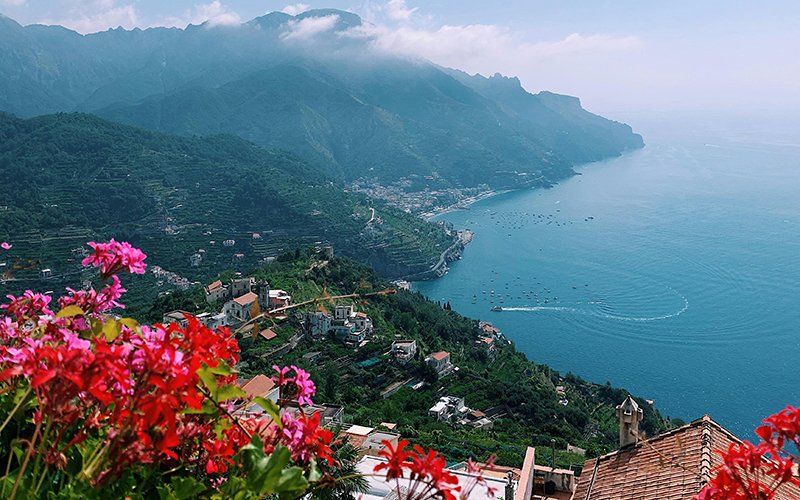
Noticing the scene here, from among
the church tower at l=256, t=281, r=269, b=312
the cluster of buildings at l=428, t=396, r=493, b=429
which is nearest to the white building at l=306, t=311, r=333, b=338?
the church tower at l=256, t=281, r=269, b=312

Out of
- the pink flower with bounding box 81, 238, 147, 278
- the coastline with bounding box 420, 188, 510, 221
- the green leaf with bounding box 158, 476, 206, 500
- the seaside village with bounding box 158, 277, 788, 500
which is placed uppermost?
the pink flower with bounding box 81, 238, 147, 278

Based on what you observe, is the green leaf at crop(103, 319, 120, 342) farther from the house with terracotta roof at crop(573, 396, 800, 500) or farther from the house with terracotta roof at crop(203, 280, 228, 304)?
the house with terracotta roof at crop(203, 280, 228, 304)

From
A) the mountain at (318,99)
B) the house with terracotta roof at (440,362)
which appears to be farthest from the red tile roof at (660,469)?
the mountain at (318,99)

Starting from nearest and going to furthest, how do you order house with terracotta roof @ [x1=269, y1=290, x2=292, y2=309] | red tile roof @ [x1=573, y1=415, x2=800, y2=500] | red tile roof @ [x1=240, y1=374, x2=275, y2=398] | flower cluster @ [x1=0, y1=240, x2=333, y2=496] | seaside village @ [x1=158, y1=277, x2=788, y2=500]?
flower cluster @ [x1=0, y1=240, x2=333, y2=496] < red tile roof @ [x1=240, y1=374, x2=275, y2=398] < seaside village @ [x1=158, y1=277, x2=788, y2=500] < red tile roof @ [x1=573, y1=415, x2=800, y2=500] < house with terracotta roof @ [x1=269, y1=290, x2=292, y2=309]

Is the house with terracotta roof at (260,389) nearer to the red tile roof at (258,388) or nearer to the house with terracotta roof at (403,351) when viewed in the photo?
the red tile roof at (258,388)

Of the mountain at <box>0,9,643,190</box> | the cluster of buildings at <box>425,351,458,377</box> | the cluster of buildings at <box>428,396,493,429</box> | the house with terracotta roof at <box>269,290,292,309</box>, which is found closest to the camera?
the cluster of buildings at <box>428,396,493,429</box>

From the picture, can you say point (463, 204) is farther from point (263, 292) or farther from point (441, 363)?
point (263, 292)

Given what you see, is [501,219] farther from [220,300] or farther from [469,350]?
[220,300]

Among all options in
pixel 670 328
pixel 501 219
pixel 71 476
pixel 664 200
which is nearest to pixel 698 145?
pixel 664 200
